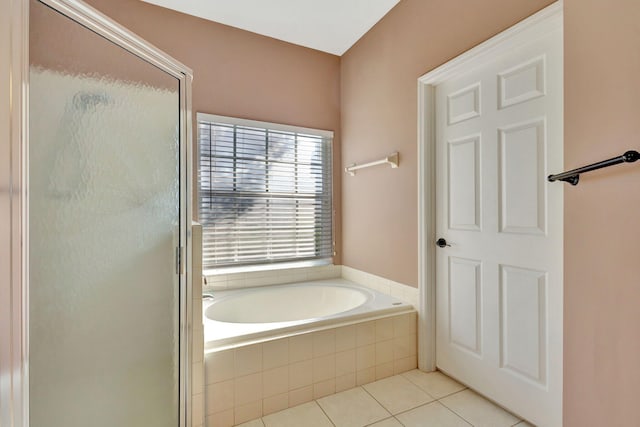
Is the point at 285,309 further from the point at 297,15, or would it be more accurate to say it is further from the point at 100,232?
the point at 297,15

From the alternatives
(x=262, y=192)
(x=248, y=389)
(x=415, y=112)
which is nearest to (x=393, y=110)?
(x=415, y=112)

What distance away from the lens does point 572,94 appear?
112 centimetres

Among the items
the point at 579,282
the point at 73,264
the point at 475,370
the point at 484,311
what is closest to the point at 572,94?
the point at 579,282

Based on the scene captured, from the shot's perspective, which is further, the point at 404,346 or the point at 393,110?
the point at 393,110

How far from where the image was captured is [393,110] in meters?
2.23

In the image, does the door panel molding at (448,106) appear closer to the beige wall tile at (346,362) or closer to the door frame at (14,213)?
the beige wall tile at (346,362)

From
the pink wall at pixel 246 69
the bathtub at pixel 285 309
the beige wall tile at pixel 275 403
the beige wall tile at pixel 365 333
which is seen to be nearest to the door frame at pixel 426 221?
the bathtub at pixel 285 309

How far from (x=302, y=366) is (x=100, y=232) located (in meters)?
1.23

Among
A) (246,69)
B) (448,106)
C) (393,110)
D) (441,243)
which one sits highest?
(246,69)

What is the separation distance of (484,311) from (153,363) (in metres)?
1.70

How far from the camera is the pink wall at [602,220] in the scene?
0.95 meters

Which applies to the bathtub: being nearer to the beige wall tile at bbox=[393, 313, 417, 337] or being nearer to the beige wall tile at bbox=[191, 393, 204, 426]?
the beige wall tile at bbox=[393, 313, 417, 337]

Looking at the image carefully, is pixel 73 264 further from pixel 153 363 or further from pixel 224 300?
pixel 224 300

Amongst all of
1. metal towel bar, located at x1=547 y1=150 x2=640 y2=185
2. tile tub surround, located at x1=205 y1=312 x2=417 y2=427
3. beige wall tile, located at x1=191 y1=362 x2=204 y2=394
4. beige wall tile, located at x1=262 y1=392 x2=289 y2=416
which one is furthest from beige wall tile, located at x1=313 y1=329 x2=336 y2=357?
metal towel bar, located at x1=547 y1=150 x2=640 y2=185
